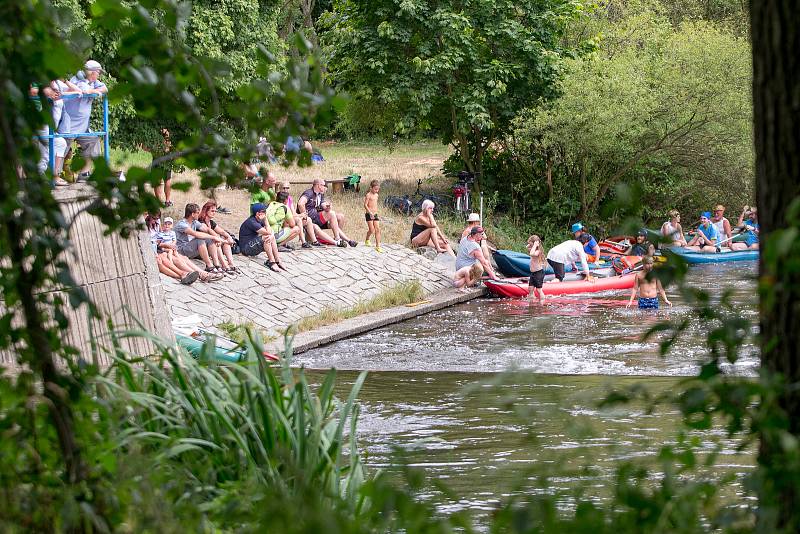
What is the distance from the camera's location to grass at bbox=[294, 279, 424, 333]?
→ 57.8ft

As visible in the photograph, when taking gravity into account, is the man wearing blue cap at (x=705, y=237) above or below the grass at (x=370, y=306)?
below

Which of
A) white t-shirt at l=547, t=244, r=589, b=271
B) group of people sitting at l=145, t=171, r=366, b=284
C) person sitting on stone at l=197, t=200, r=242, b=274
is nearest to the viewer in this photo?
group of people sitting at l=145, t=171, r=366, b=284

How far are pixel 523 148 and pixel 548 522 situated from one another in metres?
26.4

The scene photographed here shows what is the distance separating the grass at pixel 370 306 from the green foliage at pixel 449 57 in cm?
675

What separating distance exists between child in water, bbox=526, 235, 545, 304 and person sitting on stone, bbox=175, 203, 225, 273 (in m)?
6.04

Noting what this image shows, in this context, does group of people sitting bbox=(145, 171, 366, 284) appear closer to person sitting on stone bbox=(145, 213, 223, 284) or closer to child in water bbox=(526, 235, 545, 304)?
person sitting on stone bbox=(145, 213, 223, 284)

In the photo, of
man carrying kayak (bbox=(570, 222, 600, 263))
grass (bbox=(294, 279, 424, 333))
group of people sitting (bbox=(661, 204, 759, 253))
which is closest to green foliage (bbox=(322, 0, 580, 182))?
man carrying kayak (bbox=(570, 222, 600, 263))

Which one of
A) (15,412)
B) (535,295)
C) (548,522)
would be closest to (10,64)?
(15,412)

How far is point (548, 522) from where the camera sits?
2.88m

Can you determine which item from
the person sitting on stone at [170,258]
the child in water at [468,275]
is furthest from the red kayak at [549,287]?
the person sitting on stone at [170,258]

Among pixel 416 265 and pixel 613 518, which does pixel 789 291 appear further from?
pixel 416 265

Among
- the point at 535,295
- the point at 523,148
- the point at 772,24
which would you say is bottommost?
the point at 535,295

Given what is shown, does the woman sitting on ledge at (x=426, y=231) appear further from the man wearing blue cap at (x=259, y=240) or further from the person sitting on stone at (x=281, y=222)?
the man wearing blue cap at (x=259, y=240)

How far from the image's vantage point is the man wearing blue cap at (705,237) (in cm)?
2733
